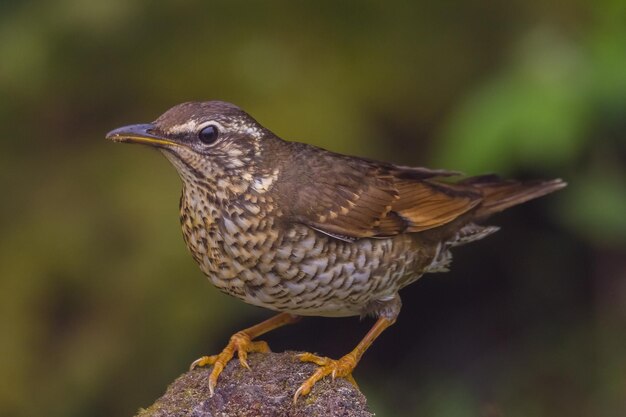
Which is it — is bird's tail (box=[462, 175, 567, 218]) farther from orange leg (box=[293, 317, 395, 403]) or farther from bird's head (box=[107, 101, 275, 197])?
bird's head (box=[107, 101, 275, 197])

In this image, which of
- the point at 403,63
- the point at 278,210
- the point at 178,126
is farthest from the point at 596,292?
the point at 178,126

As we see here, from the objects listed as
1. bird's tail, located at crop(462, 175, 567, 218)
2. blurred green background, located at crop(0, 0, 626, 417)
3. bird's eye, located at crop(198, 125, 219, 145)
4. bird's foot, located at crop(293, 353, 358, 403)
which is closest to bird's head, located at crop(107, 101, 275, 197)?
bird's eye, located at crop(198, 125, 219, 145)

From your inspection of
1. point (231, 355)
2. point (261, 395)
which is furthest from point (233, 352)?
point (261, 395)

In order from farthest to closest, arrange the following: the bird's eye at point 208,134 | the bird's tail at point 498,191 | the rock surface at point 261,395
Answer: the bird's tail at point 498,191, the bird's eye at point 208,134, the rock surface at point 261,395

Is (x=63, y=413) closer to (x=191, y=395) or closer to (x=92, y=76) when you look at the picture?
(x=92, y=76)

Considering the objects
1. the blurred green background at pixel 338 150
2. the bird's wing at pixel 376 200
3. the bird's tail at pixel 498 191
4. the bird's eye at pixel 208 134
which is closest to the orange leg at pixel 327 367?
the bird's wing at pixel 376 200

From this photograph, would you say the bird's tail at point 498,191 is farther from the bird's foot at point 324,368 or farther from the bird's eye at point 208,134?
the bird's eye at point 208,134
